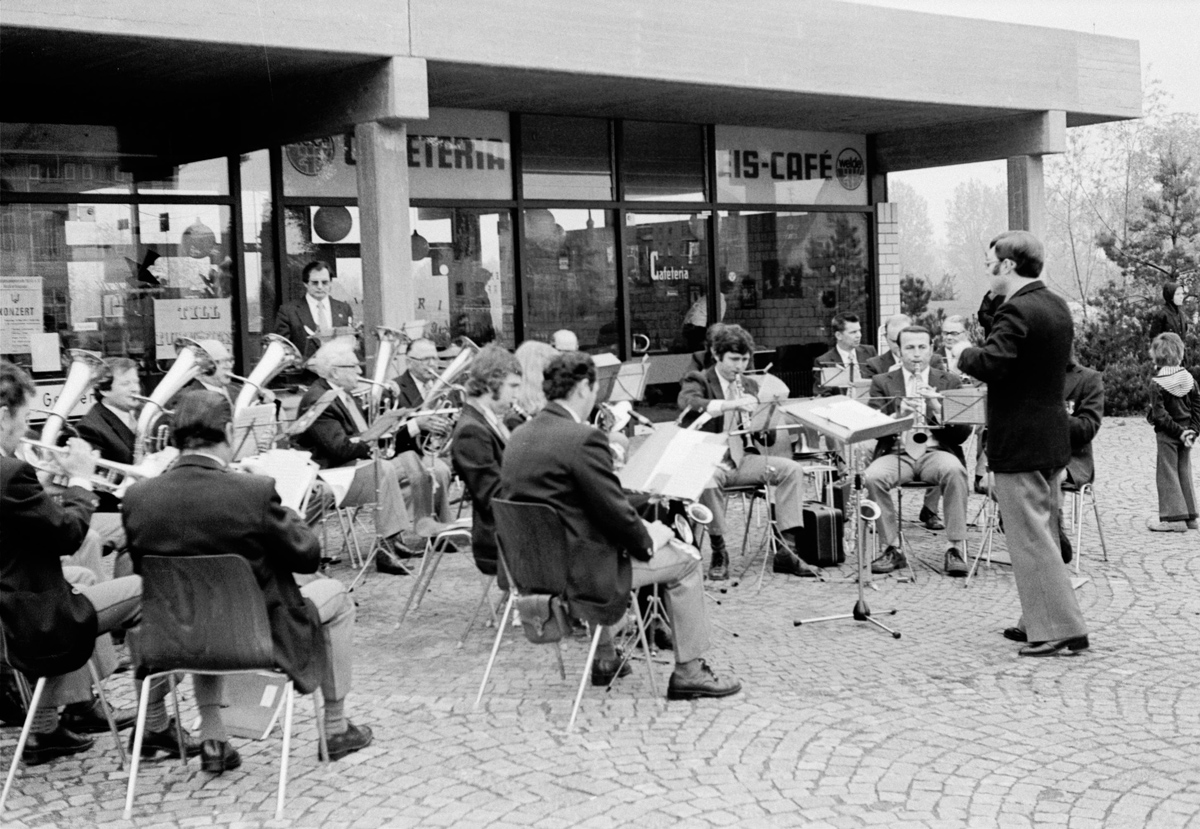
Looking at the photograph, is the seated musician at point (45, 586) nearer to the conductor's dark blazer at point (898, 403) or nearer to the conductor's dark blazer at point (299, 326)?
the conductor's dark blazer at point (898, 403)

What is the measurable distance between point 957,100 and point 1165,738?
35.0ft

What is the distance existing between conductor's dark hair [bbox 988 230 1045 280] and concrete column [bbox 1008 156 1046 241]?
10.0 meters

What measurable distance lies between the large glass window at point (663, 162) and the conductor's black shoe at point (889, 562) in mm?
7572

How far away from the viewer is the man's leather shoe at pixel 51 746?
5562 millimetres

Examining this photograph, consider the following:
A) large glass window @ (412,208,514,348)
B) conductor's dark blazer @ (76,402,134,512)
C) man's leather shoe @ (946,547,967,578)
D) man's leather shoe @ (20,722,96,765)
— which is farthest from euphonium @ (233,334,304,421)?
large glass window @ (412,208,514,348)

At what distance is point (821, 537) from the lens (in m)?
9.09

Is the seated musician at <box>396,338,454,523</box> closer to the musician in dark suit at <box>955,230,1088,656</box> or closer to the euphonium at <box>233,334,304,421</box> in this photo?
the euphonium at <box>233,334,304,421</box>

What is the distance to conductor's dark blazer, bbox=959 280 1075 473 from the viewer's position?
6.77 m

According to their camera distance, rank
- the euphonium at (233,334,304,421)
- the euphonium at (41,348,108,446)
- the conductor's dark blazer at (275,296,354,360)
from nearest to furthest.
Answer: the euphonium at (41,348,108,446), the euphonium at (233,334,304,421), the conductor's dark blazer at (275,296,354,360)

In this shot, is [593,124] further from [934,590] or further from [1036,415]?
[1036,415]

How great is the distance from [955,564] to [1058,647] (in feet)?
6.61

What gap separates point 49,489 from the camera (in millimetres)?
5707

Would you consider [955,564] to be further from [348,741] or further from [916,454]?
[348,741]

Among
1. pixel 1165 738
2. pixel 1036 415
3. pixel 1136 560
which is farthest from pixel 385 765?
pixel 1136 560
